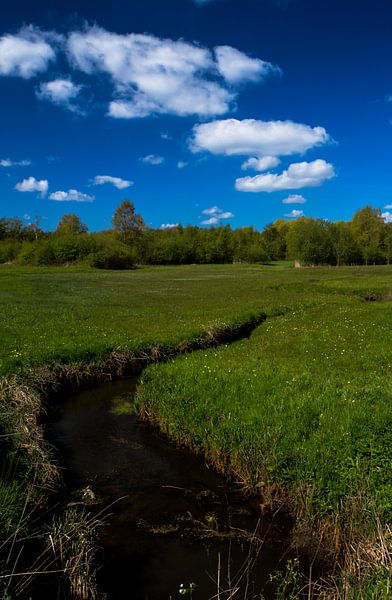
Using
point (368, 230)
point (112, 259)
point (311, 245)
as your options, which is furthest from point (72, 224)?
point (368, 230)

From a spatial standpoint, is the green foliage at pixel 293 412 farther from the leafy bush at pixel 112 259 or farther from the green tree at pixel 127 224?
the green tree at pixel 127 224

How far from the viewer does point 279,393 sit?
12500 millimetres

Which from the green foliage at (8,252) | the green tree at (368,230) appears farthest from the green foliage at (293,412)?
the green tree at (368,230)

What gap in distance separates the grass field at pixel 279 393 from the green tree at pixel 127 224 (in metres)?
102

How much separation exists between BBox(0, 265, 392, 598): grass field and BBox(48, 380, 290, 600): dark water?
29.8 inches

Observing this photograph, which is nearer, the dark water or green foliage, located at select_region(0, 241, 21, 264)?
the dark water

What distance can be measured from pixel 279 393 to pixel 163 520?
5.10 metres

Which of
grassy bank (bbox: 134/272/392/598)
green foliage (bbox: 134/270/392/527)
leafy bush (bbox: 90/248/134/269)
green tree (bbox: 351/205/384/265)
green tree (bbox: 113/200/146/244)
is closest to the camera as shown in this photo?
grassy bank (bbox: 134/272/392/598)

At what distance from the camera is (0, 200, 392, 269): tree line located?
108 meters

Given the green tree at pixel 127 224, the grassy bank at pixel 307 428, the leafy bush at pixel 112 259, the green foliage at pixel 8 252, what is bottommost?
the grassy bank at pixel 307 428

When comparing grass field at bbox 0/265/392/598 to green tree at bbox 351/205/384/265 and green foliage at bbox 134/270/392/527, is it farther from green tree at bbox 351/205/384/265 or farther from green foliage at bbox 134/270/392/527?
green tree at bbox 351/205/384/265

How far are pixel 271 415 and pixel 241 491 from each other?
6.59 feet

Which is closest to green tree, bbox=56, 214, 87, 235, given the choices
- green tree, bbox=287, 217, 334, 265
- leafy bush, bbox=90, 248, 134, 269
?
leafy bush, bbox=90, 248, 134, 269

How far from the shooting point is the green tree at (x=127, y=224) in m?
129
